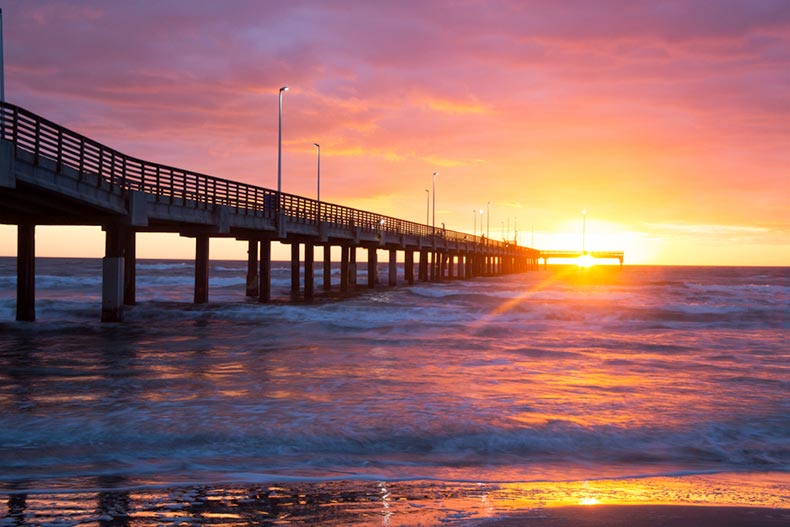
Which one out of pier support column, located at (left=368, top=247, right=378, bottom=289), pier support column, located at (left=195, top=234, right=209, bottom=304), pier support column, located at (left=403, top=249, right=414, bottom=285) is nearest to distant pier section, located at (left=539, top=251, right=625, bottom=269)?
pier support column, located at (left=403, top=249, right=414, bottom=285)

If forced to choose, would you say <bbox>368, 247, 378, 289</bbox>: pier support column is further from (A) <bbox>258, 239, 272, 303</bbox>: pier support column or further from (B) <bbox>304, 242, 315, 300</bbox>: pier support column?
(A) <bbox>258, 239, 272, 303</bbox>: pier support column

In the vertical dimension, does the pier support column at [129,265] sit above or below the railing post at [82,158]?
below

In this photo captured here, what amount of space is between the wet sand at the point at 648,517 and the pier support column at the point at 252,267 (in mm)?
38326

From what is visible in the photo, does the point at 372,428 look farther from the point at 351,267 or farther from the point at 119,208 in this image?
the point at 351,267

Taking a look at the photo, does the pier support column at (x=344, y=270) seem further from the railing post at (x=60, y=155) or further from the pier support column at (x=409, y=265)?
the railing post at (x=60, y=155)

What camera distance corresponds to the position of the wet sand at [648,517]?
221 inches

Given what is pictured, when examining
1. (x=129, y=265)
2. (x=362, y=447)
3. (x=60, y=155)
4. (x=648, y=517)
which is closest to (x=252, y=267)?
(x=129, y=265)

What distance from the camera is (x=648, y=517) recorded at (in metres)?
5.79

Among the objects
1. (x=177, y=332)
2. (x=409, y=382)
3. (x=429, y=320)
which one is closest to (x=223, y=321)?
(x=177, y=332)

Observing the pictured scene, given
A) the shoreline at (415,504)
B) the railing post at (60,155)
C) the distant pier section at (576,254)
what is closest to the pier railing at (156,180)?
the railing post at (60,155)

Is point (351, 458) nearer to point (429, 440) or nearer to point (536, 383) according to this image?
point (429, 440)

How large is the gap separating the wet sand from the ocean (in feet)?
0.87

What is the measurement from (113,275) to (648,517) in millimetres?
22395

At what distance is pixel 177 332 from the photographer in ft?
80.1
